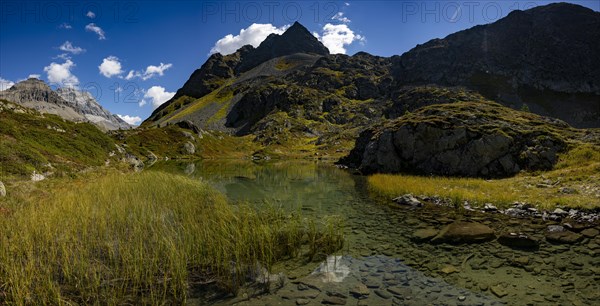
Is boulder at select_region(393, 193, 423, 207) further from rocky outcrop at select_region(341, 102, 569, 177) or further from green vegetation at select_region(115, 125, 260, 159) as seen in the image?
green vegetation at select_region(115, 125, 260, 159)

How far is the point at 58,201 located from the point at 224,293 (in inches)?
415

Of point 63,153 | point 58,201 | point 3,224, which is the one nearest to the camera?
point 3,224

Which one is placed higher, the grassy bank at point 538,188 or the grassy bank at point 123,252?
the grassy bank at point 123,252

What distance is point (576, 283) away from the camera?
417 inches

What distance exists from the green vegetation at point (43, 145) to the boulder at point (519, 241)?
1295 inches

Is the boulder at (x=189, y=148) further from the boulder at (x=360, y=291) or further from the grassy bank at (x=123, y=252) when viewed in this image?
the boulder at (x=360, y=291)

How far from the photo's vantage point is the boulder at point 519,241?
1425 centimetres

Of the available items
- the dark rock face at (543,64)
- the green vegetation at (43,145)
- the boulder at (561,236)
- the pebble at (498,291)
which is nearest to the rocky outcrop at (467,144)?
the boulder at (561,236)

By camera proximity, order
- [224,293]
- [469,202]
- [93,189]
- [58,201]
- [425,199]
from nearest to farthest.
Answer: [224,293] → [58,201] → [93,189] → [469,202] → [425,199]

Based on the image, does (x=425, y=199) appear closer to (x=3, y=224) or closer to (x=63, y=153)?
(x=3, y=224)

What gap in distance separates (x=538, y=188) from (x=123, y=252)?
98.7 ft

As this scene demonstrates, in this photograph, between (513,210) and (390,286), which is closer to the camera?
(390,286)

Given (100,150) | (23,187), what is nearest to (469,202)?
(23,187)

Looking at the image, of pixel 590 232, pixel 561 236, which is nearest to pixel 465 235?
pixel 561 236
